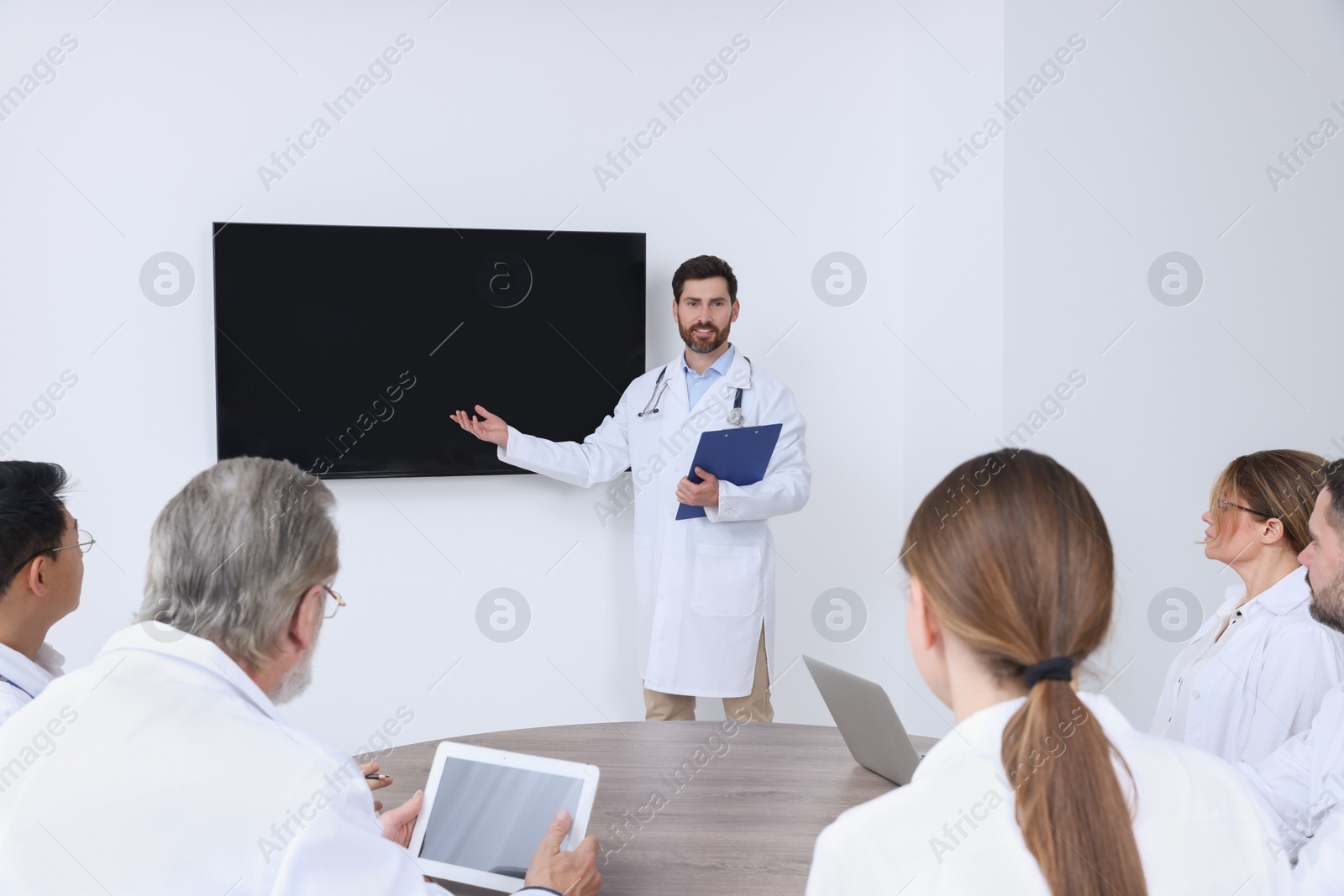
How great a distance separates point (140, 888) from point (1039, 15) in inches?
137

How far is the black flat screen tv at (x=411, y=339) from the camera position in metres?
3.22

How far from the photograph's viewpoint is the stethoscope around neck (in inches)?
131

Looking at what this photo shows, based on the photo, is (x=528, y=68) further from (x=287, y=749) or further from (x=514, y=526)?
(x=287, y=749)

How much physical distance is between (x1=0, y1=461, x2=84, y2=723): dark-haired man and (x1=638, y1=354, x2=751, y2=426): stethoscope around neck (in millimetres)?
1949

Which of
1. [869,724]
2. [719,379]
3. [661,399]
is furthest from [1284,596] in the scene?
[661,399]

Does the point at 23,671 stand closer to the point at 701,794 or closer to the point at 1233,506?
the point at 701,794

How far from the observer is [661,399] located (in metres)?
3.41

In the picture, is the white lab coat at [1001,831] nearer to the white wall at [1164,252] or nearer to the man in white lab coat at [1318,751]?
the man in white lab coat at [1318,751]

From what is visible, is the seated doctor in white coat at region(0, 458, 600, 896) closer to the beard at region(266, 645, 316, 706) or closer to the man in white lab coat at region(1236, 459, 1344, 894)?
the beard at region(266, 645, 316, 706)

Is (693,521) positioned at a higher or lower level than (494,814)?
higher

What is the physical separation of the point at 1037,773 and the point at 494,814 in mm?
870

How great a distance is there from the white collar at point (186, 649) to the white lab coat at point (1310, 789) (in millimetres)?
1300

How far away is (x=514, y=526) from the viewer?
3564 mm

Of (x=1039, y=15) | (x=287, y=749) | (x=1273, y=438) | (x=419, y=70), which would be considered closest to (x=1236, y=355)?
(x=1273, y=438)
